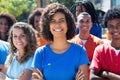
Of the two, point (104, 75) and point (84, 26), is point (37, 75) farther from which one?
point (84, 26)

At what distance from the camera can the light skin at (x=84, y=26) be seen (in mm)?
4973

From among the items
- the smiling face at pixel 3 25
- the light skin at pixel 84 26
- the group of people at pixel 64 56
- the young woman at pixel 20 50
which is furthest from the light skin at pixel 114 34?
the smiling face at pixel 3 25

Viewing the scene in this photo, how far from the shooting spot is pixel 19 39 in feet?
14.5

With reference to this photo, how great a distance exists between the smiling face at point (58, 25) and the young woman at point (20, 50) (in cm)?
76

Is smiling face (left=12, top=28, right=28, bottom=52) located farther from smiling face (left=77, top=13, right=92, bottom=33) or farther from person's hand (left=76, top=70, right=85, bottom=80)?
person's hand (left=76, top=70, right=85, bottom=80)

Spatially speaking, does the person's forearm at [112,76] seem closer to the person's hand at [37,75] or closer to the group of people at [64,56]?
the group of people at [64,56]

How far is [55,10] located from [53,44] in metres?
0.37

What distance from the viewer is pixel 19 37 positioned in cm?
442

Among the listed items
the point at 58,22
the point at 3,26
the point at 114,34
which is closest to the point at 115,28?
the point at 114,34

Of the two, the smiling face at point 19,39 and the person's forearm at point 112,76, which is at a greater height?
the smiling face at point 19,39

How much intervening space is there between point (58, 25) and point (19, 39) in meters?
0.98

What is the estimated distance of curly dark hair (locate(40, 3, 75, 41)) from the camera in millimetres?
3627

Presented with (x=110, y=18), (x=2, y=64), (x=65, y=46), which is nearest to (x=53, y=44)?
(x=65, y=46)

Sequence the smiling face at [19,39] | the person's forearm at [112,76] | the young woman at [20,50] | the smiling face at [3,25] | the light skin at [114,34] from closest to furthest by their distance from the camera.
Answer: the person's forearm at [112,76]
the light skin at [114,34]
the young woman at [20,50]
the smiling face at [19,39]
the smiling face at [3,25]
